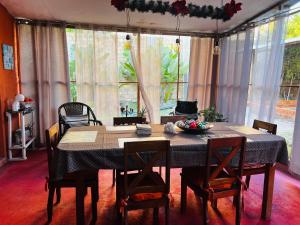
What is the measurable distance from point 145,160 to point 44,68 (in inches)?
125

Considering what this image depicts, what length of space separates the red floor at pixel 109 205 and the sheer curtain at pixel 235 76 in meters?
1.54

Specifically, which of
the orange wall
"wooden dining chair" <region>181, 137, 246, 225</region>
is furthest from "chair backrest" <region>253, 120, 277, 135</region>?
the orange wall

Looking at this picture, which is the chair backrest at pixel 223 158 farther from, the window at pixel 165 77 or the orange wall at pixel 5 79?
the orange wall at pixel 5 79

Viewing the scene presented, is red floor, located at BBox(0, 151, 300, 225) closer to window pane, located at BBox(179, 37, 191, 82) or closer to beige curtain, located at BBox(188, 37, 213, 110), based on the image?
beige curtain, located at BBox(188, 37, 213, 110)

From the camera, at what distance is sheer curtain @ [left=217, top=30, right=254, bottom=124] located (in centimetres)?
397

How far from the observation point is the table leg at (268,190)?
2.18 m

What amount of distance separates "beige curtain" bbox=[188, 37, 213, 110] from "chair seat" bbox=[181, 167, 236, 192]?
2939 millimetres

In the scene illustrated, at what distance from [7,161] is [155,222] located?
109 inches

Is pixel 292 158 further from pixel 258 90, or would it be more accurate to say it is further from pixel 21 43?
pixel 21 43

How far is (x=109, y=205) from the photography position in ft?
7.89

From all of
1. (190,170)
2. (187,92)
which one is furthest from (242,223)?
(187,92)

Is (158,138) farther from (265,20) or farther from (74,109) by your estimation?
(265,20)

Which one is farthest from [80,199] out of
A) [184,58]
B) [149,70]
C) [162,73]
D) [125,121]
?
[184,58]

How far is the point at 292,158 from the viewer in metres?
3.21
